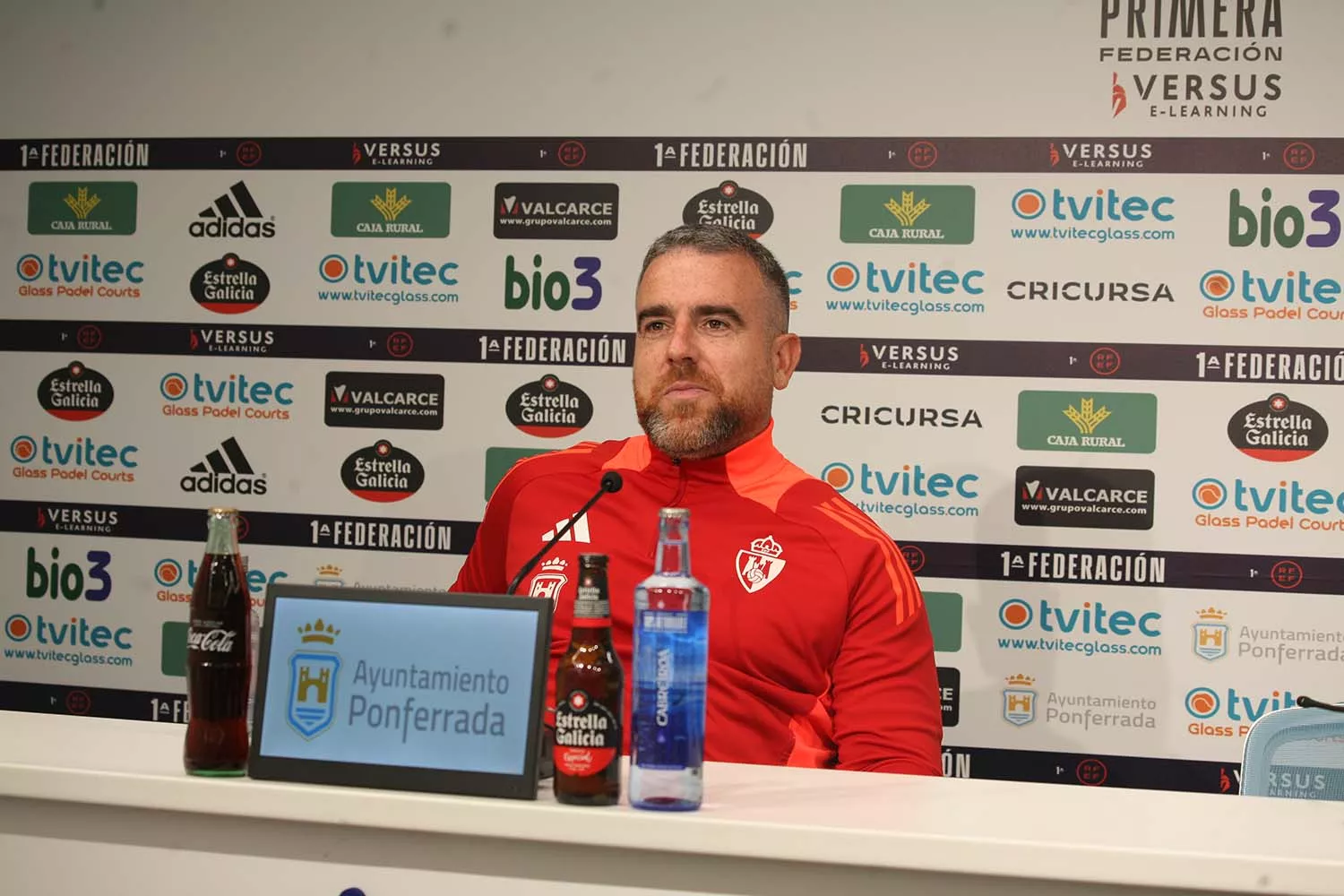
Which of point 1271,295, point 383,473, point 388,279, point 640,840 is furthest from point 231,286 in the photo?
point 640,840

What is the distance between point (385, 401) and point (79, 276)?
91cm

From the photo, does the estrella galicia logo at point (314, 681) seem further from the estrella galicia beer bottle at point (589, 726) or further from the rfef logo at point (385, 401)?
the rfef logo at point (385, 401)

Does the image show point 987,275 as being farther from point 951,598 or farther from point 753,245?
point 753,245

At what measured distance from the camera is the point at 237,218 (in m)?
3.29

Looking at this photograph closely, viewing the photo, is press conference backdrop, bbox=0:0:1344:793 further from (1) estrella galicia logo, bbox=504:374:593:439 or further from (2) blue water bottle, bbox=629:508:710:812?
(2) blue water bottle, bbox=629:508:710:812

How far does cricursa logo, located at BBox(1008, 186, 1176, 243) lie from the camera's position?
294 centimetres

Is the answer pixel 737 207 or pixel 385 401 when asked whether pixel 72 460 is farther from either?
pixel 737 207

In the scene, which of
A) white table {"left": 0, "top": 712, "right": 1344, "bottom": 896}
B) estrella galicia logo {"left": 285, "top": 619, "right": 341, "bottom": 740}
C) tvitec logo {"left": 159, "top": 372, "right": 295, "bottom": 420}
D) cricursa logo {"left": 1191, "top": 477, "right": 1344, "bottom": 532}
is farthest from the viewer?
tvitec logo {"left": 159, "top": 372, "right": 295, "bottom": 420}

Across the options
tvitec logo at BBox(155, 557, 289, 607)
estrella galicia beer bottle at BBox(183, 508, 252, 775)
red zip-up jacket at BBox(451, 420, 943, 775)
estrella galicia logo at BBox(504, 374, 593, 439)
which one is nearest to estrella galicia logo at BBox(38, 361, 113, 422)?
tvitec logo at BBox(155, 557, 289, 607)

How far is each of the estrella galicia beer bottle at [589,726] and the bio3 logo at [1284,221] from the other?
2336 millimetres

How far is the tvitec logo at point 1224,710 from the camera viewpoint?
9.45 feet

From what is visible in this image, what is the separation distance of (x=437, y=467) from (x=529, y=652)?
2.10 m

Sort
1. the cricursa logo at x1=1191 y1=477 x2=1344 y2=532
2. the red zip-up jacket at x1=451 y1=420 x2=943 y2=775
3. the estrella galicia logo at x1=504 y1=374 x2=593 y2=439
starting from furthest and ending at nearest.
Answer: the estrella galicia logo at x1=504 y1=374 x2=593 y2=439, the cricursa logo at x1=1191 y1=477 x2=1344 y2=532, the red zip-up jacket at x1=451 y1=420 x2=943 y2=775

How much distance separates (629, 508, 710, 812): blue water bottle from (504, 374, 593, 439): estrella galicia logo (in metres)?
2.05
